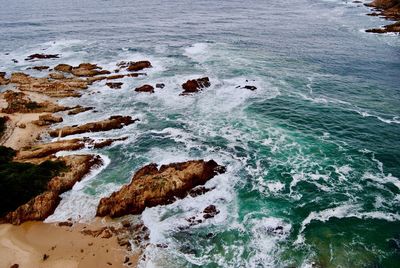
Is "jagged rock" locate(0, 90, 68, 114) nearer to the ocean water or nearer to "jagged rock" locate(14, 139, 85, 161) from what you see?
the ocean water

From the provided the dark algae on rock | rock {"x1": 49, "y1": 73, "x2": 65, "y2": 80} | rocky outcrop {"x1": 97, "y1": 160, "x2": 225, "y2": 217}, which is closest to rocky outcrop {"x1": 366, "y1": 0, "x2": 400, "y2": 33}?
rock {"x1": 49, "y1": 73, "x2": 65, "y2": 80}

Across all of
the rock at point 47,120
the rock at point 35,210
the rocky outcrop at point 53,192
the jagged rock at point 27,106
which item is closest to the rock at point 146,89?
the jagged rock at point 27,106

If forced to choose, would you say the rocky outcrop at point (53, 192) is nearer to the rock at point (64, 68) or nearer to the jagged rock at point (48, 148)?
the jagged rock at point (48, 148)

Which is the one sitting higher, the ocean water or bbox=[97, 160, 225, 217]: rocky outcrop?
bbox=[97, 160, 225, 217]: rocky outcrop

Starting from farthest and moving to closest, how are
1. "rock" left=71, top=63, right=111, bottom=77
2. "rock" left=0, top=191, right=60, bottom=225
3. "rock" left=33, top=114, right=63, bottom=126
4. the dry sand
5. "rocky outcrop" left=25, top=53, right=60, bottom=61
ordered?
1. "rocky outcrop" left=25, top=53, right=60, bottom=61
2. "rock" left=71, top=63, right=111, bottom=77
3. "rock" left=33, top=114, right=63, bottom=126
4. "rock" left=0, top=191, right=60, bottom=225
5. the dry sand

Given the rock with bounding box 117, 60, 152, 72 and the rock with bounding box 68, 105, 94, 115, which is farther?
the rock with bounding box 117, 60, 152, 72

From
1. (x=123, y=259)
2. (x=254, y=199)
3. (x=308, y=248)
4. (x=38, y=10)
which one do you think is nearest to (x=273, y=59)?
(x=254, y=199)

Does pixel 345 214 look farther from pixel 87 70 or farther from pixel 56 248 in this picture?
pixel 87 70

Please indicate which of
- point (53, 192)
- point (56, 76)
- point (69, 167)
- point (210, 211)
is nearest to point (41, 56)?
point (56, 76)
